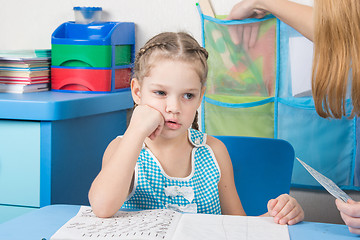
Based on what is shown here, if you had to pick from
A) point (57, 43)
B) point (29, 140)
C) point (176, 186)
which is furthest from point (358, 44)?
point (57, 43)

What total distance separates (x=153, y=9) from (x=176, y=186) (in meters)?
0.86

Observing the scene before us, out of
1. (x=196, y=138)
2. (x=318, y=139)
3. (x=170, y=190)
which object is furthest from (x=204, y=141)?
(x=318, y=139)

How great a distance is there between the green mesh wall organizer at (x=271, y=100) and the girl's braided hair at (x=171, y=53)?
0.47 m

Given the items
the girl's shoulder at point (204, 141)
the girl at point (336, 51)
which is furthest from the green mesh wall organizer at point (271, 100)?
the girl at point (336, 51)

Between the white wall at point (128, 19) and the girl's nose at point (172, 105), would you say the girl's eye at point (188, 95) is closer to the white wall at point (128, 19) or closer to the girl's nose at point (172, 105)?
the girl's nose at point (172, 105)

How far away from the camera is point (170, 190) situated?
3.74 feet

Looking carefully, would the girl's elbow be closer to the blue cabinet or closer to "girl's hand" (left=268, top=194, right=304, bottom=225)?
"girl's hand" (left=268, top=194, right=304, bottom=225)

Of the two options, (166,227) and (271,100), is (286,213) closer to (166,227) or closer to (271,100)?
(166,227)

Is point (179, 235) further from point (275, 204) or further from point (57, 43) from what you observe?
point (57, 43)

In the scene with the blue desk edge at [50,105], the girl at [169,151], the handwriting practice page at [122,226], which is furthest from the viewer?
the blue desk edge at [50,105]

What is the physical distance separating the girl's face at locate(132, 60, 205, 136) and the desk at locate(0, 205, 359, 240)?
0.98 feet

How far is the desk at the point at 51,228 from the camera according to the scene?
0.76 meters

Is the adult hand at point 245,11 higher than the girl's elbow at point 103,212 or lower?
higher

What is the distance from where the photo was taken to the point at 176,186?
1149 mm
